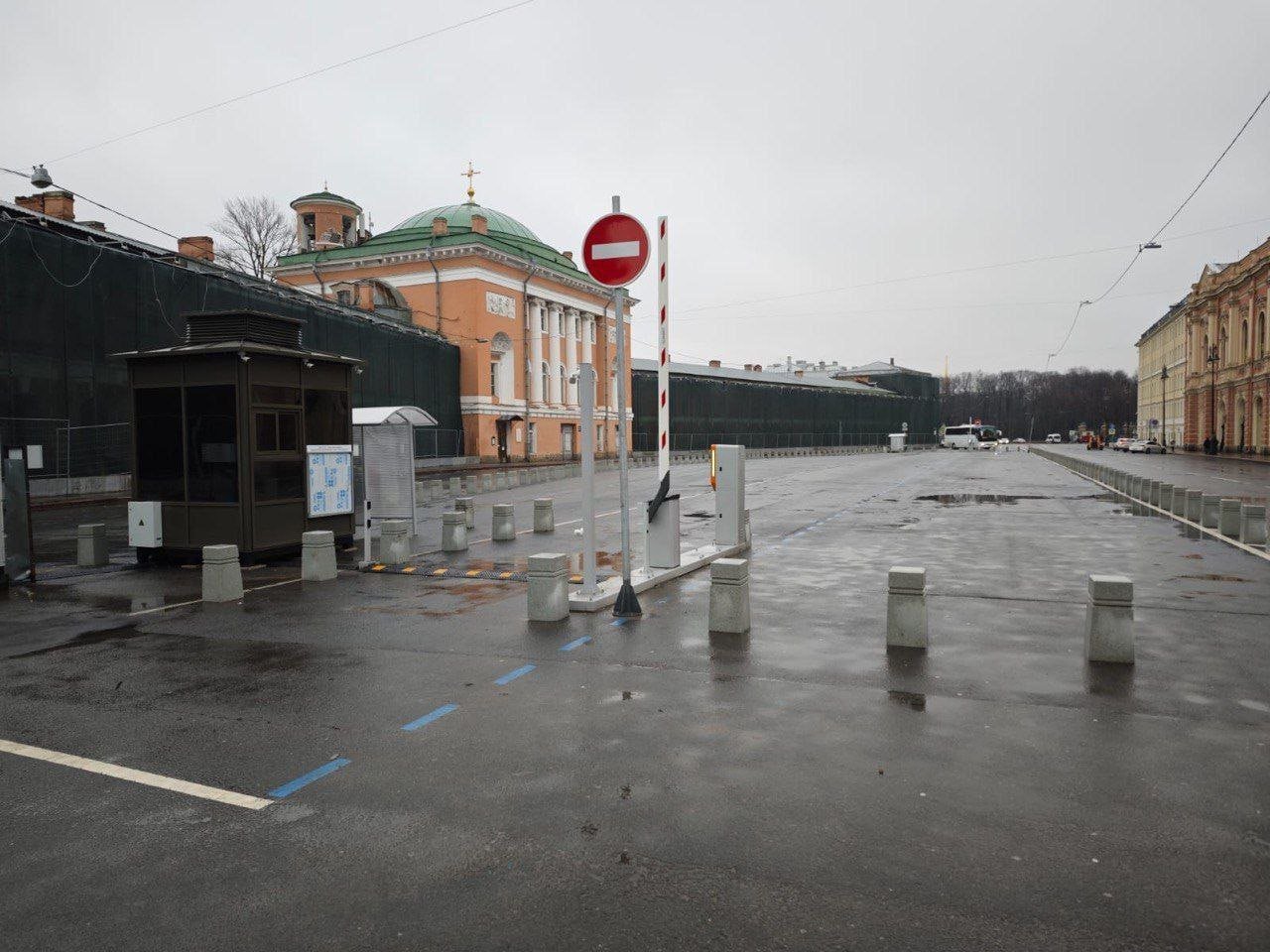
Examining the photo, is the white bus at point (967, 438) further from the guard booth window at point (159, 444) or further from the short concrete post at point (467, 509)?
the guard booth window at point (159, 444)

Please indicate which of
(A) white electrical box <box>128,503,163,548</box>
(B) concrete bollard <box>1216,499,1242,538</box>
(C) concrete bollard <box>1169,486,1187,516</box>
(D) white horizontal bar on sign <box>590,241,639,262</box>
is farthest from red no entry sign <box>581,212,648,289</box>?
(C) concrete bollard <box>1169,486,1187,516</box>

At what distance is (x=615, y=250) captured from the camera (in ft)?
30.9

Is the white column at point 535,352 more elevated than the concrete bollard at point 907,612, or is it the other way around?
the white column at point 535,352

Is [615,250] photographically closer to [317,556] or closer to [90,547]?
[317,556]

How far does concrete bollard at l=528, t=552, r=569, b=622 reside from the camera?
9.13m

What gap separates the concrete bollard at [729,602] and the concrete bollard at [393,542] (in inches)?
257

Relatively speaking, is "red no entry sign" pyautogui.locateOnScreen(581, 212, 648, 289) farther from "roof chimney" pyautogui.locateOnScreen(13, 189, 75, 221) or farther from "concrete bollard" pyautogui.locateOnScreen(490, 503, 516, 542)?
"roof chimney" pyautogui.locateOnScreen(13, 189, 75, 221)

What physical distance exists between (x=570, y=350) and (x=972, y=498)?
4506 cm

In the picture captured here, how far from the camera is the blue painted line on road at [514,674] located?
7.00 metres

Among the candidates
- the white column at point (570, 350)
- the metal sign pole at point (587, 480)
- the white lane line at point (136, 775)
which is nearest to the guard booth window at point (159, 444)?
the metal sign pole at point (587, 480)

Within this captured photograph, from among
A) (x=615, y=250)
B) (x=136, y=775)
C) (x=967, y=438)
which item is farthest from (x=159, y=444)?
(x=967, y=438)

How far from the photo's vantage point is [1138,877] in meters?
3.84

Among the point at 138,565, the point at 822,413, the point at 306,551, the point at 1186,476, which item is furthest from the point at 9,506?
the point at 822,413

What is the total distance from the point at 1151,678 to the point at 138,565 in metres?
13.9
